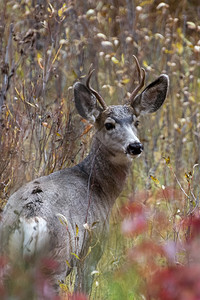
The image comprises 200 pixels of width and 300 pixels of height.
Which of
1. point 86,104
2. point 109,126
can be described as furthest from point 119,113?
point 86,104

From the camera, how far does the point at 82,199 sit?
13.5 feet

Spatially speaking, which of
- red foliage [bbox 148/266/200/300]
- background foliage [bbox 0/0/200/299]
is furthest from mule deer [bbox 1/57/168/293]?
red foliage [bbox 148/266/200/300]

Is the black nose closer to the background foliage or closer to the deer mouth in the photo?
the deer mouth

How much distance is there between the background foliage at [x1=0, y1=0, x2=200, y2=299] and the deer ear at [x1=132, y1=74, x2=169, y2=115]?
0.52m

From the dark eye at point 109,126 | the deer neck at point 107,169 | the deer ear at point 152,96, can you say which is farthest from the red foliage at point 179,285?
the deer ear at point 152,96

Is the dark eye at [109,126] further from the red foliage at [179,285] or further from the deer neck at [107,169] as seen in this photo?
the red foliage at [179,285]

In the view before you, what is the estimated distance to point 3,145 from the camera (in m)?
4.91

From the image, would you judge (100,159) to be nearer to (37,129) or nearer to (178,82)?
(37,129)

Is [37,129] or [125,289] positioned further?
[37,129]

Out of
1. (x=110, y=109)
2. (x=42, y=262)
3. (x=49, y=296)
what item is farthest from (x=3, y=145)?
(x=49, y=296)

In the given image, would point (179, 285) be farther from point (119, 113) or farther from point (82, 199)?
point (119, 113)

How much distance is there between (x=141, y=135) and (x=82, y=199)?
122 inches

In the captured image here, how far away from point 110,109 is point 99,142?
11.7 inches

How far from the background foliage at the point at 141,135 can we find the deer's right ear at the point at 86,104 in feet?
0.48
